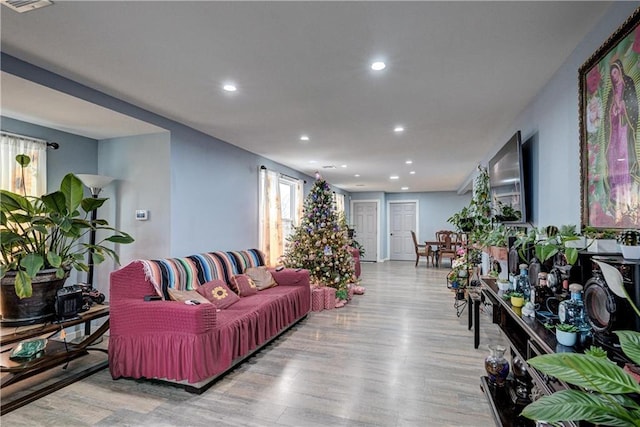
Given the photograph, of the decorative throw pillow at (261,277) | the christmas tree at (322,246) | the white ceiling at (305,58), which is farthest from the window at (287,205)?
the white ceiling at (305,58)

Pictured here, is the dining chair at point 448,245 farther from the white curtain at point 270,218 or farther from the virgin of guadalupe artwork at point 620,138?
the virgin of guadalupe artwork at point 620,138

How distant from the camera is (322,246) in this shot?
17.7ft

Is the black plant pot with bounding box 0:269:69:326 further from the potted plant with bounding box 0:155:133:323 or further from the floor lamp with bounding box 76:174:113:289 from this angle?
the floor lamp with bounding box 76:174:113:289

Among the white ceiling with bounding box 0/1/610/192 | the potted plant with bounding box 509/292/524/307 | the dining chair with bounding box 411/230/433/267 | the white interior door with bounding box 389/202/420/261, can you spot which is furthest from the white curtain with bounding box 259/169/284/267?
the white interior door with bounding box 389/202/420/261

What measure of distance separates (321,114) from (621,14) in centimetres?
233

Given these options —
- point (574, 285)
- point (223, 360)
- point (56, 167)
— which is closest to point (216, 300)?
point (223, 360)

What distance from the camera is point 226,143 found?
4621 mm

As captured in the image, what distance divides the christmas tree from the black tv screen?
2490 mm

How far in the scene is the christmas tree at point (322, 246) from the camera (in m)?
5.36

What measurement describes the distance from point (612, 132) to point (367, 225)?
988 centimetres

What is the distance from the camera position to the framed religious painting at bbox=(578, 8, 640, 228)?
4.83 feet

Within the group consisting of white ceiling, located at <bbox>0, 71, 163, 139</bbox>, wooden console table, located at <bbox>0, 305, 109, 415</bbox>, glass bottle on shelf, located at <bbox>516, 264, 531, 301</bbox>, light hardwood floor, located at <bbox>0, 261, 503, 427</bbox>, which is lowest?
light hardwood floor, located at <bbox>0, 261, 503, 427</bbox>

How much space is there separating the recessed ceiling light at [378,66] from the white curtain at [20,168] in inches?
137

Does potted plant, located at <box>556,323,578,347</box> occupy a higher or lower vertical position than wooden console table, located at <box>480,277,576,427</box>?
higher
